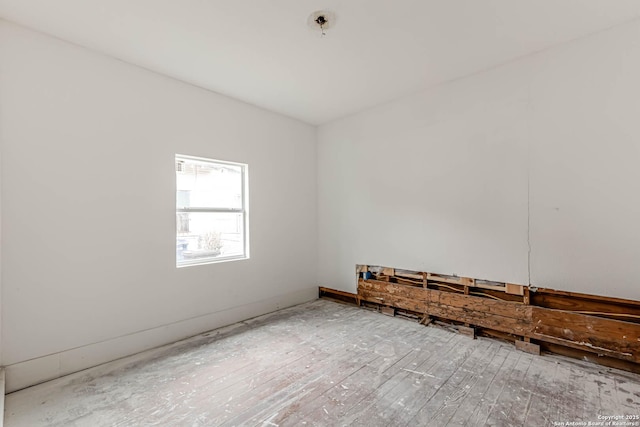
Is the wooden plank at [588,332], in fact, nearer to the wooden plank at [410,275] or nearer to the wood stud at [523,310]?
the wood stud at [523,310]

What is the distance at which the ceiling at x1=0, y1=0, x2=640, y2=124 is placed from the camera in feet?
→ 7.12

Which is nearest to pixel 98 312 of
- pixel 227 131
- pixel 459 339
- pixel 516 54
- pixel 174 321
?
pixel 174 321

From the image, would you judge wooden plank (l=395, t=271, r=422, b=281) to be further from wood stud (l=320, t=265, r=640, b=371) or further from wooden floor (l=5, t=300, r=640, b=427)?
wooden floor (l=5, t=300, r=640, b=427)

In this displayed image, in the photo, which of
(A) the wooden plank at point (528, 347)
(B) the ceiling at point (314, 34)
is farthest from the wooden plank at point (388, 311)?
(B) the ceiling at point (314, 34)

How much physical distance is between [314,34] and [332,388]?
2930mm

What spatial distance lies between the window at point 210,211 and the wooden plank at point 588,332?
11.0 ft

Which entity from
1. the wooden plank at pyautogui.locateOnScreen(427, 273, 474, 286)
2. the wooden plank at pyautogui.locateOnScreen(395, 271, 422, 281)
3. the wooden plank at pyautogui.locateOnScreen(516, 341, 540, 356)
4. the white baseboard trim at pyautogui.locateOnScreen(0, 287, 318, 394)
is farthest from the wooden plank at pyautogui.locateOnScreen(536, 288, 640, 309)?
the white baseboard trim at pyautogui.locateOnScreen(0, 287, 318, 394)

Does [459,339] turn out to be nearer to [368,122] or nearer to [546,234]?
[546,234]

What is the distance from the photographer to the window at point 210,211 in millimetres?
3332

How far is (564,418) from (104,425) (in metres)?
2.95

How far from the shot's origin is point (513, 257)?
2.94 m

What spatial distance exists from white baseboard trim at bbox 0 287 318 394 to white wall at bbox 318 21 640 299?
197 centimetres

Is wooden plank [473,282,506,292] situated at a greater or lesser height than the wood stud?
greater

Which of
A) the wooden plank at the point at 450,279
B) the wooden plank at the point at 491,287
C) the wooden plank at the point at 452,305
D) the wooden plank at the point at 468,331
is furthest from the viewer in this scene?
the wooden plank at the point at 450,279
